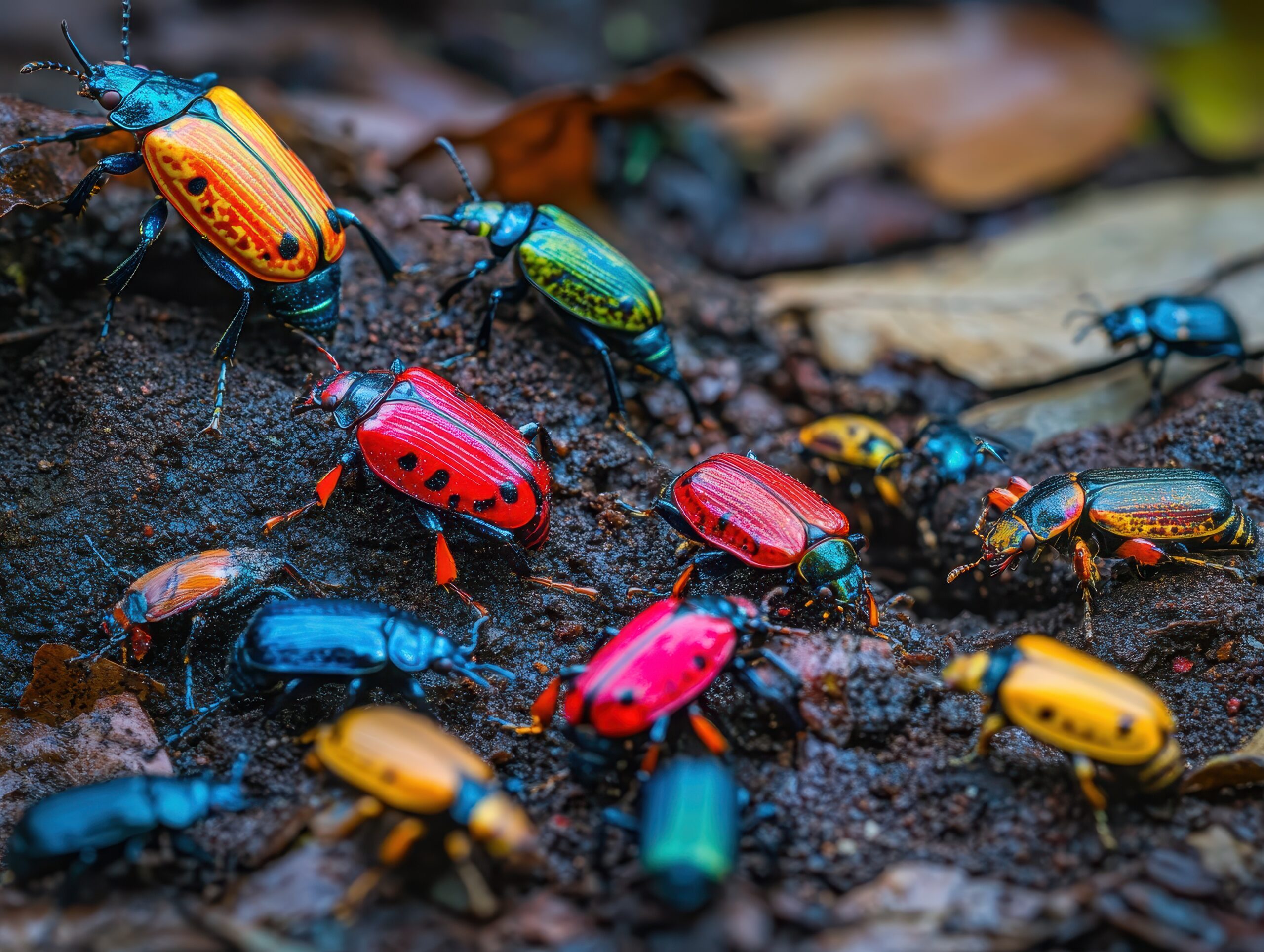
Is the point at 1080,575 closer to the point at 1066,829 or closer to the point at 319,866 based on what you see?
the point at 1066,829

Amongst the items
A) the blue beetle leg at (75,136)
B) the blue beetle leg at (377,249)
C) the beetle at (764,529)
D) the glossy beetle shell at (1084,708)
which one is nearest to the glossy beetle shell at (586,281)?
the blue beetle leg at (377,249)

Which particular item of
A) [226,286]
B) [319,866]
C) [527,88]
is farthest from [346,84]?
[319,866]

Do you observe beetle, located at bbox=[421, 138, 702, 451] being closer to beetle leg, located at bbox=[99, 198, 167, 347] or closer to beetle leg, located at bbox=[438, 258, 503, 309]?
beetle leg, located at bbox=[438, 258, 503, 309]

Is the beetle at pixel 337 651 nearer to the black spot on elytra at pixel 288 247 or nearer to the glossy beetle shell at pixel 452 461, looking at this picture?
the glossy beetle shell at pixel 452 461

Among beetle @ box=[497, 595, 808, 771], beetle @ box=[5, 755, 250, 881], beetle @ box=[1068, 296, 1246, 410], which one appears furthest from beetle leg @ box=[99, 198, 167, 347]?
beetle @ box=[1068, 296, 1246, 410]

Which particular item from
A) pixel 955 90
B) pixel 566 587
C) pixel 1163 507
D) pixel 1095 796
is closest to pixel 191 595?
pixel 566 587

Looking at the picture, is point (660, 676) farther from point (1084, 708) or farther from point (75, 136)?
point (75, 136)
